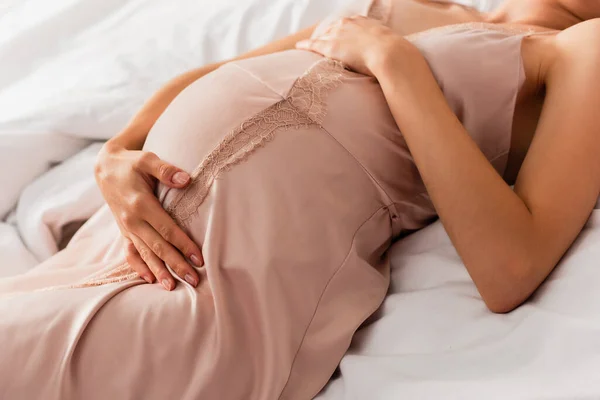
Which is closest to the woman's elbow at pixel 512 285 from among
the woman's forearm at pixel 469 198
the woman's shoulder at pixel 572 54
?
the woman's forearm at pixel 469 198

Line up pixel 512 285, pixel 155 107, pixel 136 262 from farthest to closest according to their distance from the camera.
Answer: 1. pixel 155 107
2. pixel 136 262
3. pixel 512 285

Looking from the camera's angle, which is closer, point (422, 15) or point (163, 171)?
point (163, 171)

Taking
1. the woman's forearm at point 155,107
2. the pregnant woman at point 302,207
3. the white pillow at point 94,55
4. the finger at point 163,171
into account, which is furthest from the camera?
the white pillow at point 94,55

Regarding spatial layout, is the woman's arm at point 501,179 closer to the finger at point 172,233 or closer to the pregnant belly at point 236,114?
the pregnant belly at point 236,114

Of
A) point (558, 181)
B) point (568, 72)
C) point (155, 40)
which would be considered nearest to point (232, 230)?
point (558, 181)

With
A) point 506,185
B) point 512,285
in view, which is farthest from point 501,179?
point 512,285

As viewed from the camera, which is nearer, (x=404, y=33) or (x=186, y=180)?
(x=186, y=180)

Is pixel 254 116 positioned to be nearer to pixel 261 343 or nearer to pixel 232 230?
pixel 232 230

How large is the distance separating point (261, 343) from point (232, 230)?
160 millimetres

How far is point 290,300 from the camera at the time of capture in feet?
2.78

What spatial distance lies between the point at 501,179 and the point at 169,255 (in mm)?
489

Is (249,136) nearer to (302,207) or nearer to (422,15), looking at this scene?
(302,207)

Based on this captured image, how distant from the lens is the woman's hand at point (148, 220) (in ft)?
2.91

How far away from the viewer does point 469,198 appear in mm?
861
